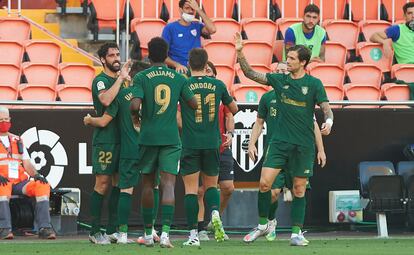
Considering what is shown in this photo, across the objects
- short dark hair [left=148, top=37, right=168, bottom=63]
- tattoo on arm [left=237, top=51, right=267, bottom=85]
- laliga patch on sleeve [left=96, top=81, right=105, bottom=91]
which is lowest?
laliga patch on sleeve [left=96, top=81, right=105, bottom=91]

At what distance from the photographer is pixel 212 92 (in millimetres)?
15922

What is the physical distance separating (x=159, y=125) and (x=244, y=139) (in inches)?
148

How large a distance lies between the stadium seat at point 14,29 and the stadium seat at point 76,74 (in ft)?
3.63

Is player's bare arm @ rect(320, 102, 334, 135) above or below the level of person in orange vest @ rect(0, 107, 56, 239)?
above

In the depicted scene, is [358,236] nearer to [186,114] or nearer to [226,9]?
[186,114]

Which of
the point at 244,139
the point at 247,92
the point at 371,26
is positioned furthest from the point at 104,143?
the point at 371,26

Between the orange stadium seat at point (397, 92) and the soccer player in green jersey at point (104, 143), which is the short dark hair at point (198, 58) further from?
the orange stadium seat at point (397, 92)

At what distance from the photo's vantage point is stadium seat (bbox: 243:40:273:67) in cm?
2061

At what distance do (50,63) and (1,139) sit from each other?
2.46m

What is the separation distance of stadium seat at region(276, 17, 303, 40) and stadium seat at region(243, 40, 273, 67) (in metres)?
0.68

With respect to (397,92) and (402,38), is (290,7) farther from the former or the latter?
(397,92)

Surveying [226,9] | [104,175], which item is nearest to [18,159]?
Answer: [104,175]

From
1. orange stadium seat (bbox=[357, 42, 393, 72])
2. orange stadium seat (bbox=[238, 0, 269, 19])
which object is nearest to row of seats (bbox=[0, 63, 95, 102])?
orange stadium seat (bbox=[238, 0, 269, 19])

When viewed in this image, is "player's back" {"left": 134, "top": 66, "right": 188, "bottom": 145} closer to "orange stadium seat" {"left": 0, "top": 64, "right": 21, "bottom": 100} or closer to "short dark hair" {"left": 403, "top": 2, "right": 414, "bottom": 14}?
"orange stadium seat" {"left": 0, "top": 64, "right": 21, "bottom": 100}
